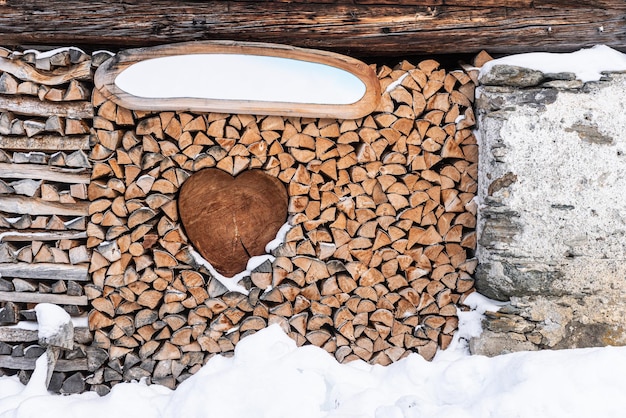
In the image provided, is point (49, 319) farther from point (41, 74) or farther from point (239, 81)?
point (239, 81)

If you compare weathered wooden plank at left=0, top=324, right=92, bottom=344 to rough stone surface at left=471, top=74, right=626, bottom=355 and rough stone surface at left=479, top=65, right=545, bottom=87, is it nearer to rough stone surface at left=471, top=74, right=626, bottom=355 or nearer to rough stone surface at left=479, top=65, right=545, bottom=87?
rough stone surface at left=471, top=74, right=626, bottom=355

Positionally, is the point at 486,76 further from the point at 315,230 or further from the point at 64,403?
the point at 64,403

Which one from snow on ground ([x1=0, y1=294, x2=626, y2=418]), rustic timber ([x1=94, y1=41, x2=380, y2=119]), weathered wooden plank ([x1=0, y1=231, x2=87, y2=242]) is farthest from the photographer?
weathered wooden plank ([x1=0, y1=231, x2=87, y2=242])

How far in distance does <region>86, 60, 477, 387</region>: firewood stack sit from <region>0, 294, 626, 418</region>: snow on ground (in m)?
0.15

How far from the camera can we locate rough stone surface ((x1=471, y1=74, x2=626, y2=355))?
3412 mm

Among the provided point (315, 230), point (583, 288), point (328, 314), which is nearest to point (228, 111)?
A: point (315, 230)

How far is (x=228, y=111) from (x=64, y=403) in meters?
1.83

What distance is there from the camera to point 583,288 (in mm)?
3451

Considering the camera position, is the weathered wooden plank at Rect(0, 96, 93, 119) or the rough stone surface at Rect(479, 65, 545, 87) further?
the rough stone surface at Rect(479, 65, 545, 87)

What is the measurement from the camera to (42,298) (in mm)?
3365

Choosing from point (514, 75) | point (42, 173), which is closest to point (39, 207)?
point (42, 173)

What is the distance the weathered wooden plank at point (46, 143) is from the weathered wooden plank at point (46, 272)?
67 cm

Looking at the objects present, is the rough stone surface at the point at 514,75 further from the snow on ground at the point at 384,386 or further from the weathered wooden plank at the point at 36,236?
the weathered wooden plank at the point at 36,236

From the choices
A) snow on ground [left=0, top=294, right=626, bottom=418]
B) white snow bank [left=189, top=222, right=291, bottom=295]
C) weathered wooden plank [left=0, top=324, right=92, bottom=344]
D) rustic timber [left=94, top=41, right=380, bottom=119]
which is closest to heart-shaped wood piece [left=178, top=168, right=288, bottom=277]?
white snow bank [left=189, top=222, right=291, bottom=295]
